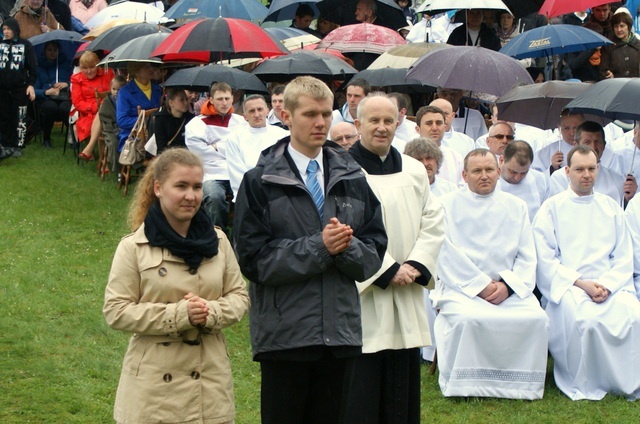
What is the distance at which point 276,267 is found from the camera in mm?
4824

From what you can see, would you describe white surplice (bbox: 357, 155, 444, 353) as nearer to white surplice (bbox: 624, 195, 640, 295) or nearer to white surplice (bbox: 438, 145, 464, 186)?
white surplice (bbox: 624, 195, 640, 295)

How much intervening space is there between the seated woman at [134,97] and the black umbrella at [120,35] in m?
0.74

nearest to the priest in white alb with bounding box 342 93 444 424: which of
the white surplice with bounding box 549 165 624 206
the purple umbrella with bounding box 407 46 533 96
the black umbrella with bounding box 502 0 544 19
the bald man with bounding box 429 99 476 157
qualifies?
the white surplice with bounding box 549 165 624 206

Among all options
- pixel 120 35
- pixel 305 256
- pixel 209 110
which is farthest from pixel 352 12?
pixel 305 256

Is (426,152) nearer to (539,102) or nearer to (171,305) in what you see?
(539,102)

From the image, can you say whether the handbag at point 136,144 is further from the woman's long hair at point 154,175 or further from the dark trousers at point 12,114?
the woman's long hair at point 154,175

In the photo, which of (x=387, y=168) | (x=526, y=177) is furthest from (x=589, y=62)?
(x=387, y=168)

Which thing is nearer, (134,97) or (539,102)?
(539,102)

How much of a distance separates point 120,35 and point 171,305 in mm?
10726

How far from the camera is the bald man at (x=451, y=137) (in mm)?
Answer: 10430

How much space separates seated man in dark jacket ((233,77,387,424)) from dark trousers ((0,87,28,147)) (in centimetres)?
1132

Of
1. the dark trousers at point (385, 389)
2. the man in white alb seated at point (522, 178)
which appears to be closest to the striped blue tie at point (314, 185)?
the dark trousers at point (385, 389)

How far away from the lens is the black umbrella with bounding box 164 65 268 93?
1194cm

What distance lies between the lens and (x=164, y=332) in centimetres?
484
